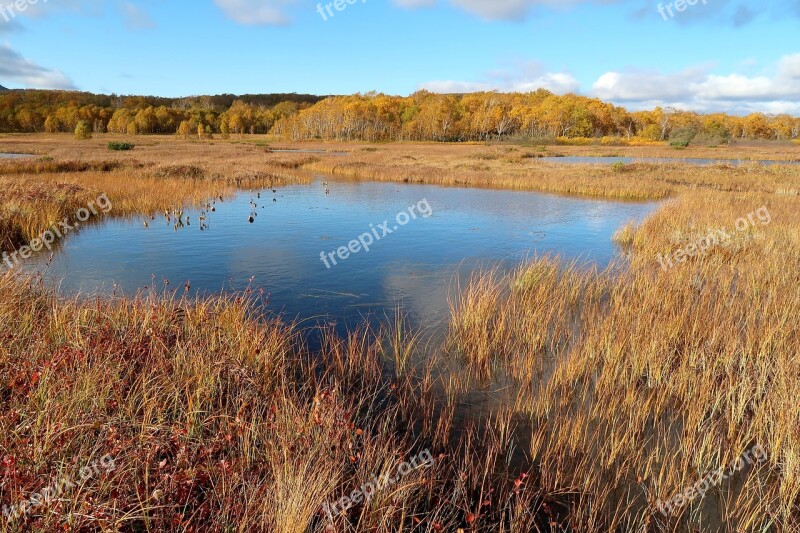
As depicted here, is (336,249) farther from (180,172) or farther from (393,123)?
(393,123)

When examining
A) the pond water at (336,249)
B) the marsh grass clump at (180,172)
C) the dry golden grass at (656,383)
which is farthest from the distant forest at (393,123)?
the dry golden grass at (656,383)

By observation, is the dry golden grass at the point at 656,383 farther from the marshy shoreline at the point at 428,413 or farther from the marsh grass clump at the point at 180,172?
the marsh grass clump at the point at 180,172

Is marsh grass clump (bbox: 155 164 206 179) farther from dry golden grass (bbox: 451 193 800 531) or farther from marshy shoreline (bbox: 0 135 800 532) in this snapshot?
dry golden grass (bbox: 451 193 800 531)

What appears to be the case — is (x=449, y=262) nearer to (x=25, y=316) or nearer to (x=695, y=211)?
(x=25, y=316)

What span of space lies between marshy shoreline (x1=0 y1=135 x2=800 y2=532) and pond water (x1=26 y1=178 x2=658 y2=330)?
1684 mm

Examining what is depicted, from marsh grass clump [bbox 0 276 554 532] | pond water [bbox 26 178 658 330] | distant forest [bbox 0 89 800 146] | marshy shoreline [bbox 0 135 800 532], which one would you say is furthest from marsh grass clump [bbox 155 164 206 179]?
distant forest [bbox 0 89 800 146]

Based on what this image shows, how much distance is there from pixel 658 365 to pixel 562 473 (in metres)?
2.71

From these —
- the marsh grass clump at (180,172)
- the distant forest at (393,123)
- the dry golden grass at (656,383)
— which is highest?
the distant forest at (393,123)

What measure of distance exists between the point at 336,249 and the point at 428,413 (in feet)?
31.4

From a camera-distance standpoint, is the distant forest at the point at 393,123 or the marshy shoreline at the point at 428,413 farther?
the distant forest at the point at 393,123

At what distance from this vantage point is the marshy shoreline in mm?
3516

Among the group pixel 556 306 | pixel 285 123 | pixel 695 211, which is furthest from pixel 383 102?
pixel 556 306

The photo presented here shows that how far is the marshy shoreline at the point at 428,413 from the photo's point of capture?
352 cm

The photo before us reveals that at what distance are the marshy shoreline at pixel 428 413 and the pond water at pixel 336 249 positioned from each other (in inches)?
66.3
